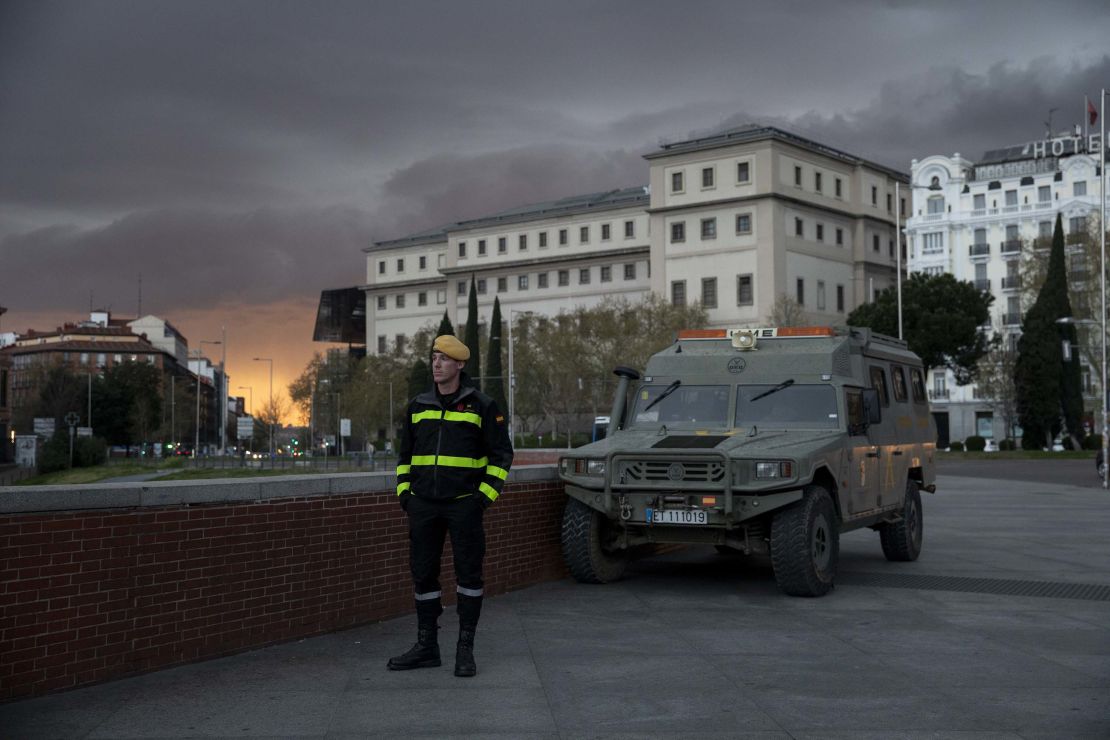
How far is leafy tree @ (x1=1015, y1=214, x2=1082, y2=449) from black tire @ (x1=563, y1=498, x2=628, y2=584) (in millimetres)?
61725

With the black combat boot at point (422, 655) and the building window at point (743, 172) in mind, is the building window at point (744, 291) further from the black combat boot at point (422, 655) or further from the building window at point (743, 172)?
the black combat boot at point (422, 655)

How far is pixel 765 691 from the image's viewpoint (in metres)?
7.26

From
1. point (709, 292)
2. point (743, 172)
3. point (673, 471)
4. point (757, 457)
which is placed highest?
point (743, 172)

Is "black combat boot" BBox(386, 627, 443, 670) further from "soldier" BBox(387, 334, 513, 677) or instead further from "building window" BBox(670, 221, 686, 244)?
"building window" BBox(670, 221, 686, 244)

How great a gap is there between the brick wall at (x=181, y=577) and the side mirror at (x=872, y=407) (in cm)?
456

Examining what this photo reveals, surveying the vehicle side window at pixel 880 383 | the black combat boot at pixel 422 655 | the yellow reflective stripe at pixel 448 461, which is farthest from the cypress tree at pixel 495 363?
the yellow reflective stripe at pixel 448 461

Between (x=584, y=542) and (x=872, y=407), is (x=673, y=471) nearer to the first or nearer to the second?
(x=584, y=542)

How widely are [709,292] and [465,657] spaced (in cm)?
8258

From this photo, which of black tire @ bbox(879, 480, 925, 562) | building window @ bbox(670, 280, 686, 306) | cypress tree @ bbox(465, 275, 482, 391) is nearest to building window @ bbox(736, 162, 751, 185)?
building window @ bbox(670, 280, 686, 306)

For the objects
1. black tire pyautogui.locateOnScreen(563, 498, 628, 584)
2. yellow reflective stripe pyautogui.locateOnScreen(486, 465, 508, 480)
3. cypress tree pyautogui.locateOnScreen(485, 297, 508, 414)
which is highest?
cypress tree pyautogui.locateOnScreen(485, 297, 508, 414)

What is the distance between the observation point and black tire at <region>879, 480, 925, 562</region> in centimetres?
1434

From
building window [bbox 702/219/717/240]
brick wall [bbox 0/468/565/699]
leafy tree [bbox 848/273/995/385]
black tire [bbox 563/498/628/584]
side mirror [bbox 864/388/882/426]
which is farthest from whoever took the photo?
building window [bbox 702/219/717/240]

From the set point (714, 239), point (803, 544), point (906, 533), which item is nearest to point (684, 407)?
point (803, 544)

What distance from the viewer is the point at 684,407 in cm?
1266
